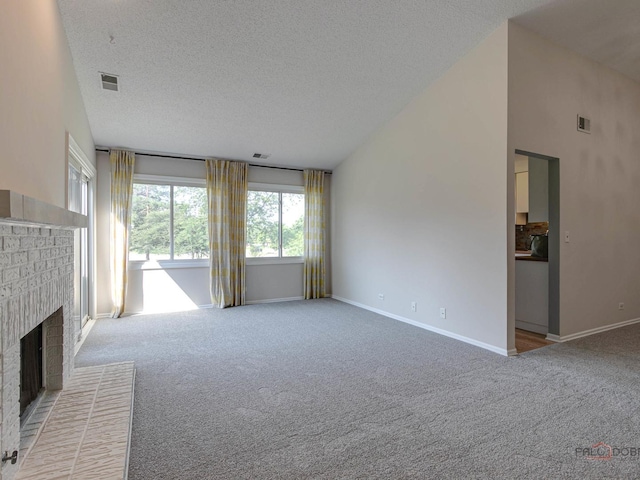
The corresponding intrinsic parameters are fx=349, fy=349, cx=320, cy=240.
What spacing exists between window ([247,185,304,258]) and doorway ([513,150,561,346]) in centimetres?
383

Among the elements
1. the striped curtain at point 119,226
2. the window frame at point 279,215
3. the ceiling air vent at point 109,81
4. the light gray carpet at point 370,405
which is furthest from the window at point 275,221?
the ceiling air vent at point 109,81

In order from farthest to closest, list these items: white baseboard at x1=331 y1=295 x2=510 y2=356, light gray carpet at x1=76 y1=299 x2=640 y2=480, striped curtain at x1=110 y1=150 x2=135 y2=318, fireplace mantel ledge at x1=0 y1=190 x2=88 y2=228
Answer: striped curtain at x1=110 y1=150 x2=135 y2=318
white baseboard at x1=331 y1=295 x2=510 y2=356
light gray carpet at x1=76 y1=299 x2=640 y2=480
fireplace mantel ledge at x1=0 y1=190 x2=88 y2=228

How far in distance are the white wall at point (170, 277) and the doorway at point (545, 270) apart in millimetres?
3908

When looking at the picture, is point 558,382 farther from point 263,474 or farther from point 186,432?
point 186,432

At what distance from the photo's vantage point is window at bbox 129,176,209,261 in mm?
5520

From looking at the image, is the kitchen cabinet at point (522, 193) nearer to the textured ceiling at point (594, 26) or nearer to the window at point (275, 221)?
the textured ceiling at point (594, 26)

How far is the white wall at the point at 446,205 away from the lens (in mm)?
3592

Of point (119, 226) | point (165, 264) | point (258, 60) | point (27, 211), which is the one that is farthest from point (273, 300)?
point (27, 211)

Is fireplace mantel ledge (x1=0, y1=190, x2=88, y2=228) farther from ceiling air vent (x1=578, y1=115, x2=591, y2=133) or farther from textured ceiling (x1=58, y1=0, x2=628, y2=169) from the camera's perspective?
ceiling air vent (x1=578, y1=115, x2=591, y2=133)

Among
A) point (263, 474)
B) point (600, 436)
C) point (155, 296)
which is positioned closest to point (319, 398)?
point (263, 474)

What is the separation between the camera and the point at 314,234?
6727 millimetres

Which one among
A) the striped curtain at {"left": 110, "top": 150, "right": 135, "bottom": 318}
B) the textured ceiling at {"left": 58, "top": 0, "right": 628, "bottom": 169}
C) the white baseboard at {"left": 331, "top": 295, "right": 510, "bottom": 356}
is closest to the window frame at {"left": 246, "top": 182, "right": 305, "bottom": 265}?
the textured ceiling at {"left": 58, "top": 0, "right": 628, "bottom": 169}

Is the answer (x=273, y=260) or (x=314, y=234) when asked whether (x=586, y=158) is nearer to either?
(x=314, y=234)

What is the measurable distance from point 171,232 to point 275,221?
1837 mm
